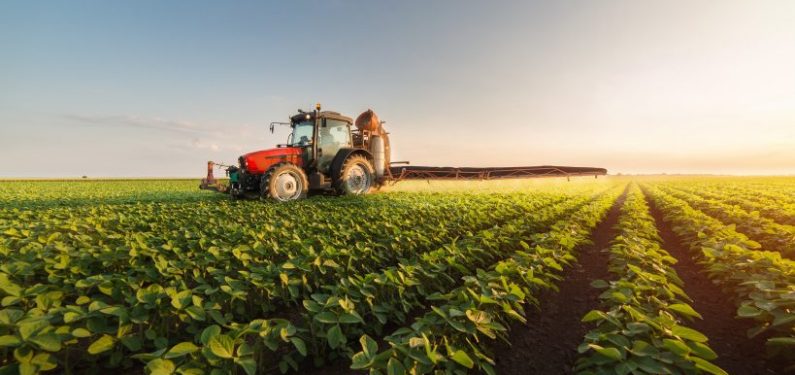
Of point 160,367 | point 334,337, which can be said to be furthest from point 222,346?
point 334,337

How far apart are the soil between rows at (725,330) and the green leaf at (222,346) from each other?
11.9 ft

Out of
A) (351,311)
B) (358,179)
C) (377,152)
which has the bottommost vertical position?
(351,311)

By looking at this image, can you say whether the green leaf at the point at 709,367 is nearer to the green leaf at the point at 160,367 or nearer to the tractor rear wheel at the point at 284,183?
the green leaf at the point at 160,367

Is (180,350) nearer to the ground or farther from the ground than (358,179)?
nearer to the ground

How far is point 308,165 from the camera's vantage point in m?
11.0

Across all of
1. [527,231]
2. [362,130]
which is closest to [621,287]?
[527,231]

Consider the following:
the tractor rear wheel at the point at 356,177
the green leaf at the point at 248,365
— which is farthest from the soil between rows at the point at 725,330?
the tractor rear wheel at the point at 356,177

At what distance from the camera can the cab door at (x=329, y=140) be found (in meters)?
10.9

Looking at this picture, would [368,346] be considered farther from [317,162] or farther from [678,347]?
[317,162]

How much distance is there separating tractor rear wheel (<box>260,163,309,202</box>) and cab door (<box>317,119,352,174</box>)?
0.83 meters

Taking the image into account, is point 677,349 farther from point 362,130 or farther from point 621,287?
point 362,130

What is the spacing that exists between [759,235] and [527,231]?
4.04 m

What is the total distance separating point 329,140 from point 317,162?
31.2 inches

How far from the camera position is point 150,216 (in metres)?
6.80
